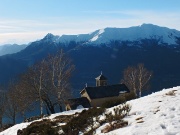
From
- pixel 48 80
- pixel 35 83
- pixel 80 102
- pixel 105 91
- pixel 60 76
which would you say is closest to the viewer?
pixel 60 76

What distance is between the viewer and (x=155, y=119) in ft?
50.3

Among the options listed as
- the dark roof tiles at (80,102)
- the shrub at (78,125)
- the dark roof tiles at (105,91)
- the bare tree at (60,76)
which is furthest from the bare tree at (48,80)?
the shrub at (78,125)

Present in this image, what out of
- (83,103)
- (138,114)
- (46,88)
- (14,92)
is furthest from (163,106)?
(83,103)

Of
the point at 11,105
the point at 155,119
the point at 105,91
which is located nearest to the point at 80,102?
the point at 105,91

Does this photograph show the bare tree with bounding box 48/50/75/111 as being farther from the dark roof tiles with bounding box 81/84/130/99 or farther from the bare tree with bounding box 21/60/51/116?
the dark roof tiles with bounding box 81/84/130/99

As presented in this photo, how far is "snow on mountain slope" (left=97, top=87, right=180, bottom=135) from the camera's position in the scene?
13.4 meters

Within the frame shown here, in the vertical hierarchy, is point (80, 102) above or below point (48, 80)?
below

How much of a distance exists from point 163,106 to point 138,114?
151 cm

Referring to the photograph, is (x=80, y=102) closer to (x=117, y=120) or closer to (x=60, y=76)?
(x=60, y=76)

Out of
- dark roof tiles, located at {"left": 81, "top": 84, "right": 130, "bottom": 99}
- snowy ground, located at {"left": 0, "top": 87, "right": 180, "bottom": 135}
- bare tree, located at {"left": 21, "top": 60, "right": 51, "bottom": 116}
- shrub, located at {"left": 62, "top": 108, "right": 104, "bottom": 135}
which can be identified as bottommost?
dark roof tiles, located at {"left": 81, "top": 84, "right": 130, "bottom": 99}

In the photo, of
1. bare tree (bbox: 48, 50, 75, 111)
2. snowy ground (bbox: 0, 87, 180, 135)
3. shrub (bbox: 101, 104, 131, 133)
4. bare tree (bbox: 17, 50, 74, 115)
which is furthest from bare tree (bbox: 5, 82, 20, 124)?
snowy ground (bbox: 0, 87, 180, 135)

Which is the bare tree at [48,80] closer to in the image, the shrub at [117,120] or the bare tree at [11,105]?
the bare tree at [11,105]

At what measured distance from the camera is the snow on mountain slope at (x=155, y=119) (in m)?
13.4

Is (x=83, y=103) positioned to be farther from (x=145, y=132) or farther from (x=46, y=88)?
(x=145, y=132)
